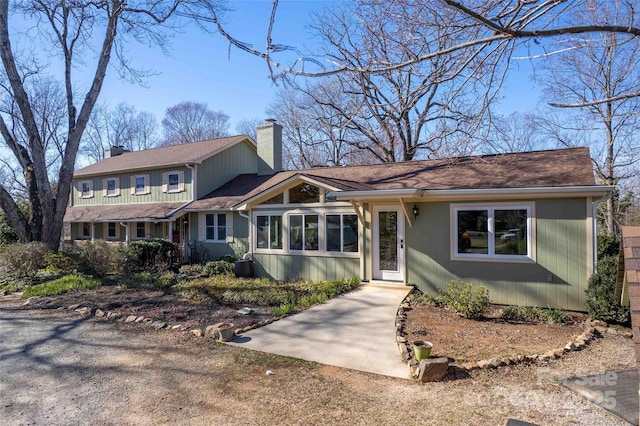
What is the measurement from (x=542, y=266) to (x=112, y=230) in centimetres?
1975

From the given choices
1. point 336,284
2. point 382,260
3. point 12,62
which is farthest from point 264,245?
point 12,62

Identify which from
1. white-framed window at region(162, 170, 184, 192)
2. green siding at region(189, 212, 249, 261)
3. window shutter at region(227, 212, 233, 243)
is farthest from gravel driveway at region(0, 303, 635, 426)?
white-framed window at region(162, 170, 184, 192)

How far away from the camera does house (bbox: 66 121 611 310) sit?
27.0ft

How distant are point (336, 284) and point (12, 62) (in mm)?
14211

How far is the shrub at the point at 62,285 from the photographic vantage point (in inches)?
402

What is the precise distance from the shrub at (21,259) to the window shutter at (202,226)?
5.81 meters

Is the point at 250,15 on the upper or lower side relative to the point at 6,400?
upper

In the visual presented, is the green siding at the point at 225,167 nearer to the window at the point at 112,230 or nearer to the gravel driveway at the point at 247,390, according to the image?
the window at the point at 112,230

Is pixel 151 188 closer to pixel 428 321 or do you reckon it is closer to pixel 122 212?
pixel 122 212

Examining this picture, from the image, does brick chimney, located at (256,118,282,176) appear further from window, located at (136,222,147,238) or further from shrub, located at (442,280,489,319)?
shrub, located at (442,280,489,319)

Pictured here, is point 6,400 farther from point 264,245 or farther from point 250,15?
point 264,245

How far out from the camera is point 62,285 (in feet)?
35.3

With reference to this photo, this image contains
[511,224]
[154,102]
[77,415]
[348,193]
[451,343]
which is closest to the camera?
[77,415]

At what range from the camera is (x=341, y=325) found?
7.02 meters
